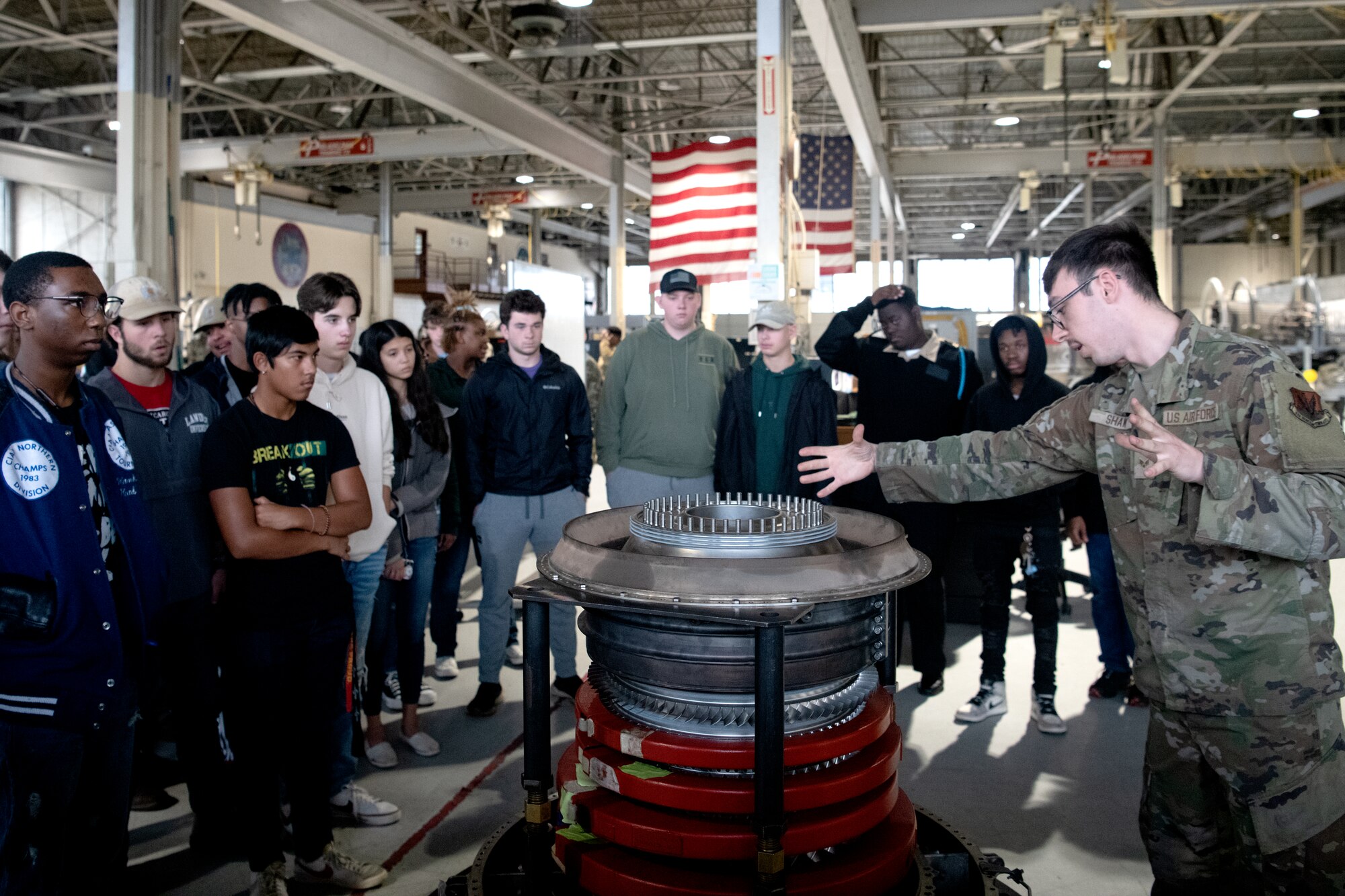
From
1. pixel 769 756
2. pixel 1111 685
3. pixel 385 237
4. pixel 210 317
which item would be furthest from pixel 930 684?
pixel 385 237

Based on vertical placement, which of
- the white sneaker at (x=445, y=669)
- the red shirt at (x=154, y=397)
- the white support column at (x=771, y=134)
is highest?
the white support column at (x=771, y=134)

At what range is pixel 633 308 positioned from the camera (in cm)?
3962

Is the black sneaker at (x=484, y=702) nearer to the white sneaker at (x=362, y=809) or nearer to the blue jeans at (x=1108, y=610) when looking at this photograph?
the white sneaker at (x=362, y=809)

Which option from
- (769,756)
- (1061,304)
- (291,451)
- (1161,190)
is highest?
(1161,190)

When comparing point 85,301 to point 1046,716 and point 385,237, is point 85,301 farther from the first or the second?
point 385,237

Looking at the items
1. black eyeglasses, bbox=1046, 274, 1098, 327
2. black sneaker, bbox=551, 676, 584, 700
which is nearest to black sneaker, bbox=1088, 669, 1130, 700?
black sneaker, bbox=551, 676, 584, 700

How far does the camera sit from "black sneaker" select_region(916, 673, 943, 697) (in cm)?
434

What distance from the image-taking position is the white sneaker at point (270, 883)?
96.7 inches

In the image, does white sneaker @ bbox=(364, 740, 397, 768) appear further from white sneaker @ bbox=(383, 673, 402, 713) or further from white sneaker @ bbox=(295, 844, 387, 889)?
white sneaker @ bbox=(295, 844, 387, 889)

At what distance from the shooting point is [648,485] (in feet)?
13.4

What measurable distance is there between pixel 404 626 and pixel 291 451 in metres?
1.24

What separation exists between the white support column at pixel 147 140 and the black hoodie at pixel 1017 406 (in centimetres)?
605

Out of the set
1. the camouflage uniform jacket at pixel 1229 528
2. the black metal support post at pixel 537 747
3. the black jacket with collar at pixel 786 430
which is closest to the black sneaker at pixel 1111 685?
the black jacket with collar at pixel 786 430

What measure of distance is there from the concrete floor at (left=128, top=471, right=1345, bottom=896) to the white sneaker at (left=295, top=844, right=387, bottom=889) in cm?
6
